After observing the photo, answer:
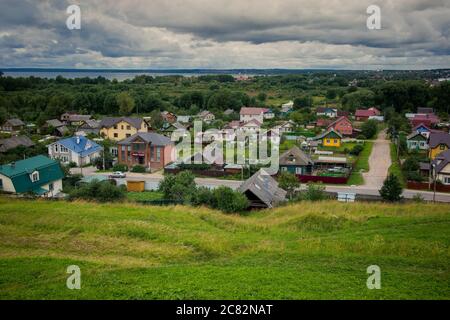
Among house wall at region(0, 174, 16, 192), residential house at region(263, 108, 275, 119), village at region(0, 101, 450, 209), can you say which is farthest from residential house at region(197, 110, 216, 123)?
house wall at region(0, 174, 16, 192)

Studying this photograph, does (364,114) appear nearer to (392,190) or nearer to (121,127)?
(121,127)

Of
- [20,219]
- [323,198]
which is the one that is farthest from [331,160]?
[20,219]

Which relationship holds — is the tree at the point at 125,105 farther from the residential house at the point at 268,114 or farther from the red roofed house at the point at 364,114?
the red roofed house at the point at 364,114

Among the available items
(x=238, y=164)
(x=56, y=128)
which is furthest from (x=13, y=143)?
(x=238, y=164)

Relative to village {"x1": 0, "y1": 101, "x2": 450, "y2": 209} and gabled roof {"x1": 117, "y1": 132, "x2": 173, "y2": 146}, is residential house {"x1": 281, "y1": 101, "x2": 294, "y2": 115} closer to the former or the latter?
village {"x1": 0, "y1": 101, "x2": 450, "y2": 209}

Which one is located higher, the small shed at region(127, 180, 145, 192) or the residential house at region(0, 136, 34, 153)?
the residential house at region(0, 136, 34, 153)

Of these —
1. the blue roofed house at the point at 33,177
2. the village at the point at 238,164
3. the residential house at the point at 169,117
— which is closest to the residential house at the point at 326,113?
the village at the point at 238,164

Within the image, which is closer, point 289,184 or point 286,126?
point 289,184

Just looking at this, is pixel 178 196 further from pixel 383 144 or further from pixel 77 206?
pixel 383 144
